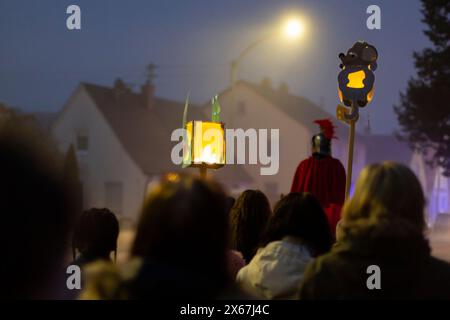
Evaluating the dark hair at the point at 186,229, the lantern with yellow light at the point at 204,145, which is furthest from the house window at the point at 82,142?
the dark hair at the point at 186,229

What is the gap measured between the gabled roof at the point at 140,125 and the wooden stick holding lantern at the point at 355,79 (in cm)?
2411

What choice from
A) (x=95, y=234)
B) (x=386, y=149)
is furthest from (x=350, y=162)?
(x=386, y=149)

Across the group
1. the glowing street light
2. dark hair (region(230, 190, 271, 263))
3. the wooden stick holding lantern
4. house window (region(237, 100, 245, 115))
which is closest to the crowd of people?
dark hair (region(230, 190, 271, 263))

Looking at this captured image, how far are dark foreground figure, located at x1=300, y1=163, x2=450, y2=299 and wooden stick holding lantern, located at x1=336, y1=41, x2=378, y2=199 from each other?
315 cm

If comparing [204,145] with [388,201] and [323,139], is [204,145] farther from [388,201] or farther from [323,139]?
[388,201]

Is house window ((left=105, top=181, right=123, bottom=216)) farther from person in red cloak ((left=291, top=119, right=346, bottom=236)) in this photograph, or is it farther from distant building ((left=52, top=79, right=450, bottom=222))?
person in red cloak ((left=291, top=119, right=346, bottom=236))

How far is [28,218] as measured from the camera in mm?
3205

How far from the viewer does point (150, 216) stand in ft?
7.02

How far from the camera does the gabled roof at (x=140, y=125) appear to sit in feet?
99.5

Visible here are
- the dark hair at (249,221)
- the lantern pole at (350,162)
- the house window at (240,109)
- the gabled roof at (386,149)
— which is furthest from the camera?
the gabled roof at (386,149)

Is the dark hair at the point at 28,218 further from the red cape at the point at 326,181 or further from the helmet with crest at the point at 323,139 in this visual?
the helmet with crest at the point at 323,139

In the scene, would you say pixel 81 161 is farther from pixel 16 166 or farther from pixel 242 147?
pixel 16 166

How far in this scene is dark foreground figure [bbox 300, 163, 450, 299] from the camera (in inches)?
104
